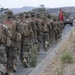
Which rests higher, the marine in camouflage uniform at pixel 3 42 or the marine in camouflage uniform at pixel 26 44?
the marine in camouflage uniform at pixel 3 42

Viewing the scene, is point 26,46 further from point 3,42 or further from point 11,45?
point 3,42

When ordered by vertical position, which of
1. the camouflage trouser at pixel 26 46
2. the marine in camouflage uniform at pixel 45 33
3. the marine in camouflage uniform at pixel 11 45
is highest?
the marine in camouflage uniform at pixel 11 45

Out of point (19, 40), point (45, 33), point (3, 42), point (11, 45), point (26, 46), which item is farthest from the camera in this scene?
point (45, 33)

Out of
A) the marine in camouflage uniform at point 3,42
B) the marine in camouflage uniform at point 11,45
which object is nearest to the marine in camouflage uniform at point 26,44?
the marine in camouflage uniform at point 11,45

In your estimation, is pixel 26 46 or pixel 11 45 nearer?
pixel 11 45

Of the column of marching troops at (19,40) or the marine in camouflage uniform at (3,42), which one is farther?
the column of marching troops at (19,40)

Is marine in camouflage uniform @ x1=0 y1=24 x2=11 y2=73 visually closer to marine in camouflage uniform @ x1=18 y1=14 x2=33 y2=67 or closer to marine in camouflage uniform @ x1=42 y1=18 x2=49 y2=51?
marine in camouflage uniform @ x1=18 y1=14 x2=33 y2=67

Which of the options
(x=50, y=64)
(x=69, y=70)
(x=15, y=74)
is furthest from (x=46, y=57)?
(x=15, y=74)

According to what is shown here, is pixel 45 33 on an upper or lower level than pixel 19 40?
lower

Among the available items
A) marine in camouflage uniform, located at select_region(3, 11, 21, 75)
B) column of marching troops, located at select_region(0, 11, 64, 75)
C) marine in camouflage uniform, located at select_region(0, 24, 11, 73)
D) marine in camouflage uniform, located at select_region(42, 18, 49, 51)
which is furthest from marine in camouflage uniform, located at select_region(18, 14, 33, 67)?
marine in camouflage uniform, located at select_region(42, 18, 49, 51)

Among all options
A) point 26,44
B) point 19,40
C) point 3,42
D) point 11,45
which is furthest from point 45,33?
point 3,42

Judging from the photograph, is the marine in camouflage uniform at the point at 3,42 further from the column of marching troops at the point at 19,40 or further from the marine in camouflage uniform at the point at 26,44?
the marine in camouflage uniform at the point at 26,44

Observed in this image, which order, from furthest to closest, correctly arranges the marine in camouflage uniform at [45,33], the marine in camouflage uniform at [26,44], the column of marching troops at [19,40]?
the marine in camouflage uniform at [45,33] < the marine in camouflage uniform at [26,44] < the column of marching troops at [19,40]

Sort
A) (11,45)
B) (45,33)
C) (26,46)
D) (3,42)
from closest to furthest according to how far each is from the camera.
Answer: (3,42) → (11,45) → (26,46) → (45,33)
